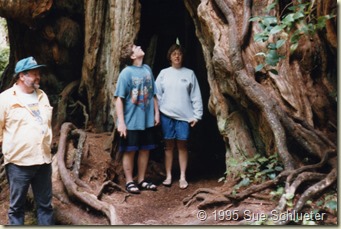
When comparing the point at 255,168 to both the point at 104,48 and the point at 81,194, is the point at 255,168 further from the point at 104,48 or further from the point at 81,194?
the point at 104,48

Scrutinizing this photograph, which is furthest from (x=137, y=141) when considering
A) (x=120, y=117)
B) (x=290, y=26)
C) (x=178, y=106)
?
(x=290, y=26)

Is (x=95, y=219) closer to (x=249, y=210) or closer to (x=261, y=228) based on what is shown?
(x=249, y=210)

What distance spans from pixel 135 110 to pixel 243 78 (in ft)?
4.52

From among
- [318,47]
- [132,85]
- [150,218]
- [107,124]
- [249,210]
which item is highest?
[318,47]

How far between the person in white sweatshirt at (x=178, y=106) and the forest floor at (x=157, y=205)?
35cm

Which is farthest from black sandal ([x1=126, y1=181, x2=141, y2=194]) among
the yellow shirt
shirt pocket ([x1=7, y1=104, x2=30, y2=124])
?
shirt pocket ([x1=7, y1=104, x2=30, y2=124])

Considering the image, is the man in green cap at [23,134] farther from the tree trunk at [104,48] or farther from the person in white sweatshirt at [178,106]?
the tree trunk at [104,48]

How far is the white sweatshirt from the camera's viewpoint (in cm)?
534

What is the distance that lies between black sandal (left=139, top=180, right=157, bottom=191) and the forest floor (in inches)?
2.3

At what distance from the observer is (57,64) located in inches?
285

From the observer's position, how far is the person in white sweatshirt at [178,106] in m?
5.34

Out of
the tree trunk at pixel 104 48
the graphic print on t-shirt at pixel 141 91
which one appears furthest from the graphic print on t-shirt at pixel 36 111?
the tree trunk at pixel 104 48

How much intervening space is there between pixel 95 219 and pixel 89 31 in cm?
305

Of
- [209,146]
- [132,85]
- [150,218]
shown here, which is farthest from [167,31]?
[150,218]
